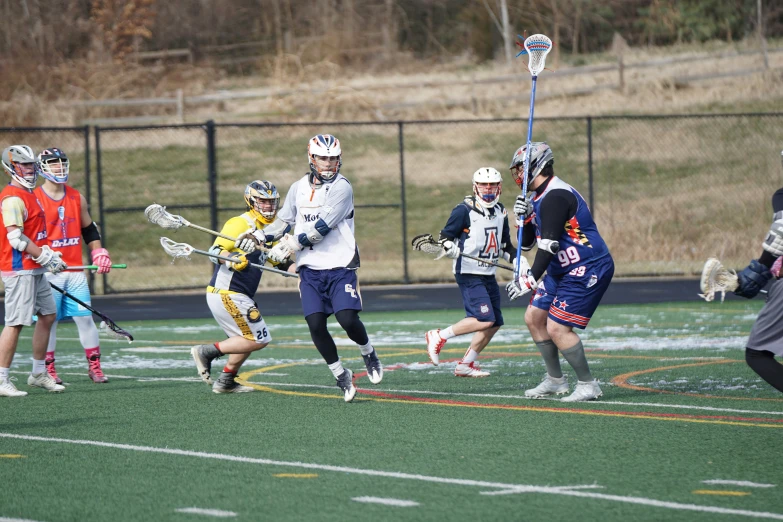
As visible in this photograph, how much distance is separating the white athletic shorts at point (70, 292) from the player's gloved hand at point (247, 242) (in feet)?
6.36

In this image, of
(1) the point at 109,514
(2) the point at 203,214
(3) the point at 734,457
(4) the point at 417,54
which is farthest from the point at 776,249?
(4) the point at 417,54

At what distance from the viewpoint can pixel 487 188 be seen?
11602 millimetres

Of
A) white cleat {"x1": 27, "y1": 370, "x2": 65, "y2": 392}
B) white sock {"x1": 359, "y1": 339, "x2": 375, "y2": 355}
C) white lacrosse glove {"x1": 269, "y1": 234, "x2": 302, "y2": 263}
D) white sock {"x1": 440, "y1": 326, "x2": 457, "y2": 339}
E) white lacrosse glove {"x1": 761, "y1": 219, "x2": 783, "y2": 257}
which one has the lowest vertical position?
white cleat {"x1": 27, "y1": 370, "x2": 65, "y2": 392}

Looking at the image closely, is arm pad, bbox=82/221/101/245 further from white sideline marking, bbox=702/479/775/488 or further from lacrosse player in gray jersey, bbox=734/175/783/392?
white sideline marking, bbox=702/479/775/488

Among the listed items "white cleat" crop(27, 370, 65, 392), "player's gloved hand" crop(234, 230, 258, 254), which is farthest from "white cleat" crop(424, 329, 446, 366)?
"white cleat" crop(27, 370, 65, 392)

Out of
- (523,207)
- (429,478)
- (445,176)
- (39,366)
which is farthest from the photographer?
(445,176)

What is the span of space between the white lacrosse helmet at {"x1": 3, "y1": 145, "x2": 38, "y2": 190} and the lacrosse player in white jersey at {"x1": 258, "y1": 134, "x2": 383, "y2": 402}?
2.48 m

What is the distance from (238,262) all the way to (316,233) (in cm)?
113

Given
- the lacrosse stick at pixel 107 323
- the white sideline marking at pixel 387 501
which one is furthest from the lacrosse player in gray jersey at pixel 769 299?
the lacrosse stick at pixel 107 323

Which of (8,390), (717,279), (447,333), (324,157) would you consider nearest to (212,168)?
(447,333)

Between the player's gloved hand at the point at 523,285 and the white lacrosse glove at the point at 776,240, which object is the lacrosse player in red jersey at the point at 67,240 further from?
the white lacrosse glove at the point at 776,240

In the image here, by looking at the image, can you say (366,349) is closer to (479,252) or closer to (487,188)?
(479,252)

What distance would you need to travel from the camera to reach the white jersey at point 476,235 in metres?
11.6

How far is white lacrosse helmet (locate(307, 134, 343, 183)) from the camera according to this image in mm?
9422
